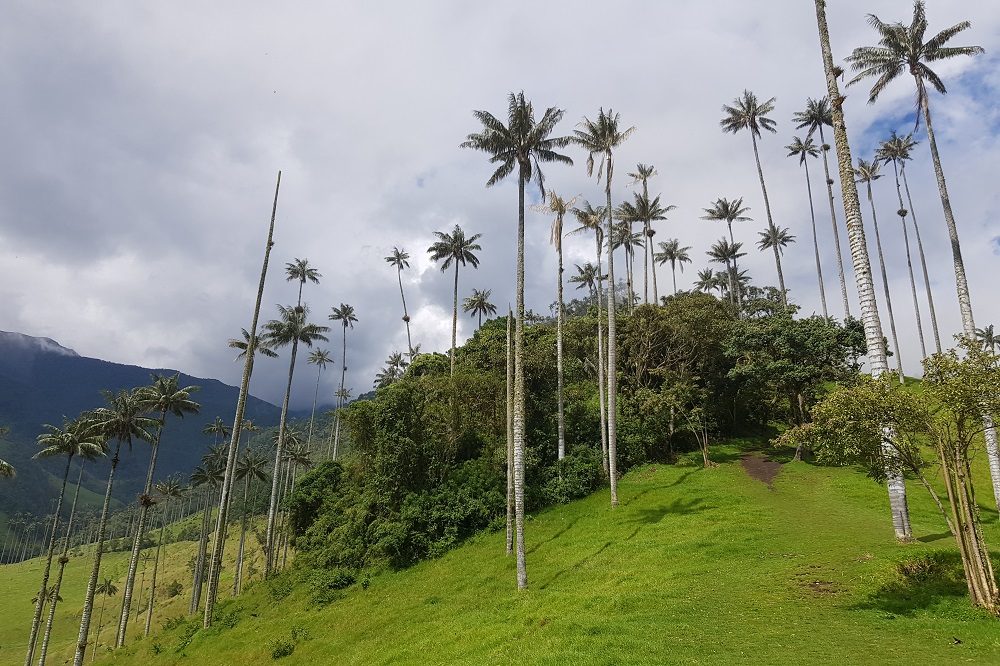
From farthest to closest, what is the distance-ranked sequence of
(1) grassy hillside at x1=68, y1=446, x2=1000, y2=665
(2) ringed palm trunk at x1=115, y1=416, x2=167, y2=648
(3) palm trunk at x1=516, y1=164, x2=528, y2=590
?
1. (2) ringed palm trunk at x1=115, y1=416, x2=167, y2=648
2. (3) palm trunk at x1=516, y1=164, x2=528, y2=590
3. (1) grassy hillside at x1=68, y1=446, x2=1000, y2=665

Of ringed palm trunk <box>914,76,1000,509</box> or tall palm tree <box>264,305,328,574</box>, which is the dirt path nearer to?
ringed palm trunk <box>914,76,1000,509</box>

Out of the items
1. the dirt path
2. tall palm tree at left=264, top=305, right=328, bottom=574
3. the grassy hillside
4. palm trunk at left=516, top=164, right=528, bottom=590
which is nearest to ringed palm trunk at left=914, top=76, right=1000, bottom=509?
the grassy hillside

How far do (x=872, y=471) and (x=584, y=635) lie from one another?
10.7m

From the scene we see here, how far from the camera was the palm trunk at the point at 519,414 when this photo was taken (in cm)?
2592

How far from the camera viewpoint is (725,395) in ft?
175

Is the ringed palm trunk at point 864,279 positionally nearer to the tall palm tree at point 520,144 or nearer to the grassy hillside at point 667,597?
the grassy hillside at point 667,597

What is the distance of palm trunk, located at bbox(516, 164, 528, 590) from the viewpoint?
85.0 feet

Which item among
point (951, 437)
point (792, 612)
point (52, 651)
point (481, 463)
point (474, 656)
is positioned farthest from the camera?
point (52, 651)

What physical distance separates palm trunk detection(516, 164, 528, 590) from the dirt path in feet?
71.3

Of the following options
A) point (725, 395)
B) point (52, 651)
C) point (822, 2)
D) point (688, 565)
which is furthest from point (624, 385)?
point (52, 651)

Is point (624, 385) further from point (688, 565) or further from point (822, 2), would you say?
point (822, 2)

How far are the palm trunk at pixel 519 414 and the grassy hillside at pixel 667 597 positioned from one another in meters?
1.76

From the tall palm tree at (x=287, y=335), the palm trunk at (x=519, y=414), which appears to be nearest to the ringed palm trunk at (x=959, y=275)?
the palm trunk at (x=519, y=414)

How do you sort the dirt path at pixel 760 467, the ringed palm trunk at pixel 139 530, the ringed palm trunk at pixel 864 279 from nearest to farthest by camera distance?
the ringed palm trunk at pixel 864 279, the dirt path at pixel 760 467, the ringed palm trunk at pixel 139 530
